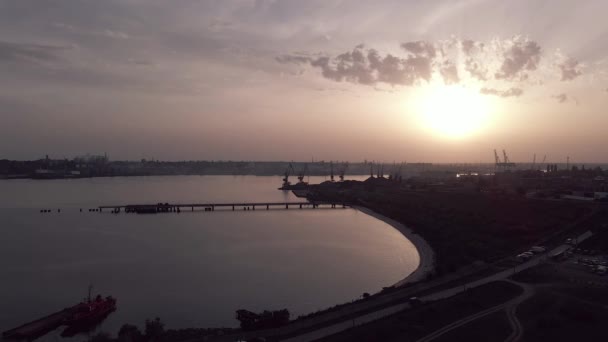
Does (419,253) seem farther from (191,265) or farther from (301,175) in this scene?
(301,175)

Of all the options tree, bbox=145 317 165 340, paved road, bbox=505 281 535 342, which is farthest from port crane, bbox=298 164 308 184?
tree, bbox=145 317 165 340

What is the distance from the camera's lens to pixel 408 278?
13.8 metres

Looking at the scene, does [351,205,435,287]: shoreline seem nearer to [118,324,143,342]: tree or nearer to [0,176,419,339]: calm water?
[0,176,419,339]: calm water

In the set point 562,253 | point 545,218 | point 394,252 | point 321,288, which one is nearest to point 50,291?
point 321,288

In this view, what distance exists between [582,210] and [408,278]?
11.6m

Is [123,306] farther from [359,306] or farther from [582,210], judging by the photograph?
[582,210]

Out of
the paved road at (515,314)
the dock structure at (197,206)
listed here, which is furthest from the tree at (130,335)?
the dock structure at (197,206)

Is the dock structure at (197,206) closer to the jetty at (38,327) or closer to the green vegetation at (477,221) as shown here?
the green vegetation at (477,221)

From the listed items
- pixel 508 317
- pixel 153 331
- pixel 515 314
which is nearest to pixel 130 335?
pixel 153 331

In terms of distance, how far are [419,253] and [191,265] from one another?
27.9ft

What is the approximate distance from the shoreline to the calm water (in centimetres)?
38

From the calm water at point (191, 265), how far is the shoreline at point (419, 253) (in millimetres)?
382

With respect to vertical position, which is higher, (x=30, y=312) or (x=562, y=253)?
(x=562, y=253)

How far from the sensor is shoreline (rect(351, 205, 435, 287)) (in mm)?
13688
